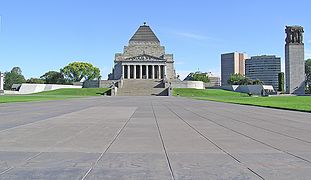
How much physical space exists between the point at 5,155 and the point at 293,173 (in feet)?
18.9

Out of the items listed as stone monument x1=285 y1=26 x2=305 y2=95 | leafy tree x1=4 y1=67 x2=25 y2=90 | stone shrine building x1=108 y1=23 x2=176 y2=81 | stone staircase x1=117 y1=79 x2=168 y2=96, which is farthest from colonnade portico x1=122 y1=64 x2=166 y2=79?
leafy tree x1=4 y1=67 x2=25 y2=90

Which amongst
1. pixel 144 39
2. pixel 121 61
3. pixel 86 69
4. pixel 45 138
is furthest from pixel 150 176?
pixel 86 69

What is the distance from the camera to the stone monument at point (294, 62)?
100 metres

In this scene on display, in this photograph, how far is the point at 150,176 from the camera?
584 cm

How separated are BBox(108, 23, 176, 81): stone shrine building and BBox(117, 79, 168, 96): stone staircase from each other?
14.1 metres

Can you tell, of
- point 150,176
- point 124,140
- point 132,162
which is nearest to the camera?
point 150,176

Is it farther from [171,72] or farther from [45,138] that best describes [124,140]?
[171,72]

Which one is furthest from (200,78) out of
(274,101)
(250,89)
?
(274,101)

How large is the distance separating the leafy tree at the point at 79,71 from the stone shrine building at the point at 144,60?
21840 mm

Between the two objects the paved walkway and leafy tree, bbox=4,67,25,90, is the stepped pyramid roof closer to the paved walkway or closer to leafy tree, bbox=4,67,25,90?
leafy tree, bbox=4,67,25,90

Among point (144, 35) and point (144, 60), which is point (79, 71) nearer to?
point (144, 35)

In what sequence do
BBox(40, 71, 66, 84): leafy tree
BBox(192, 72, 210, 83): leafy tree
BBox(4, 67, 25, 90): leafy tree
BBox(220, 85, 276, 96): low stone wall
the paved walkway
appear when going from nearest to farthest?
the paved walkway < BBox(220, 85, 276, 96): low stone wall < BBox(4, 67, 25, 90): leafy tree < BBox(40, 71, 66, 84): leafy tree < BBox(192, 72, 210, 83): leafy tree

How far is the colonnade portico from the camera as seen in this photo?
403 feet

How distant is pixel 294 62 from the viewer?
332 feet
